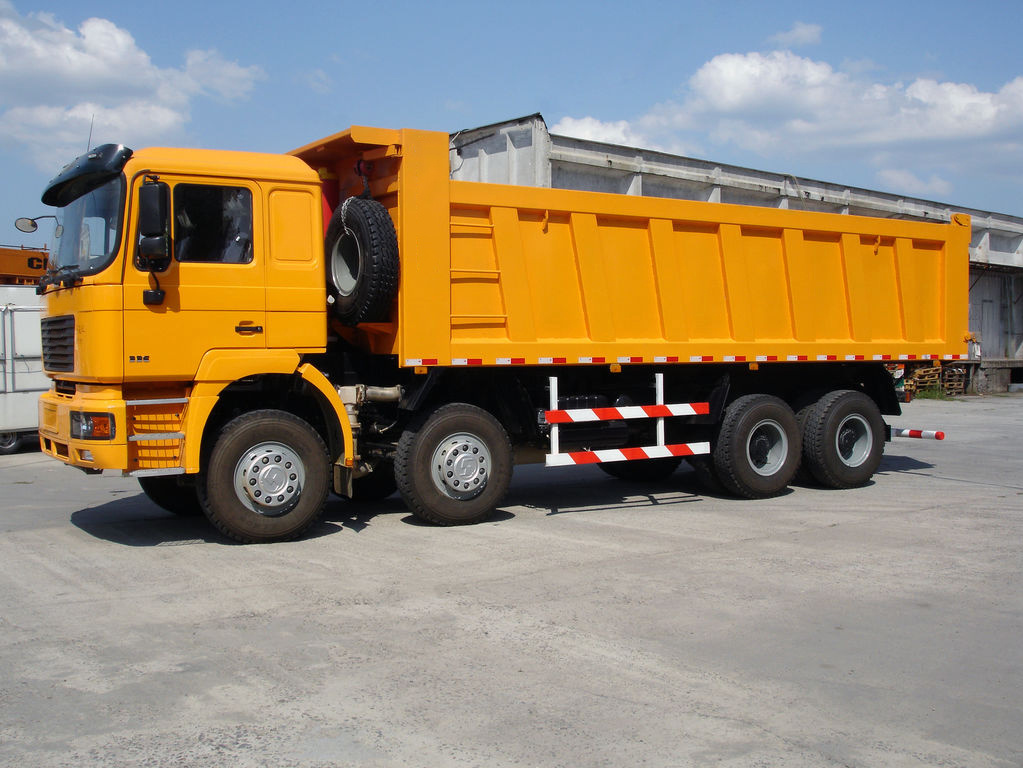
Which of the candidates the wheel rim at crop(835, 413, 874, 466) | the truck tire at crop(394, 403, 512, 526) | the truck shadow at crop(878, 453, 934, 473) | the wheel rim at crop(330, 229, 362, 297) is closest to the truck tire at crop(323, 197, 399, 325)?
the wheel rim at crop(330, 229, 362, 297)

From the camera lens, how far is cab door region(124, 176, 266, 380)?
742cm

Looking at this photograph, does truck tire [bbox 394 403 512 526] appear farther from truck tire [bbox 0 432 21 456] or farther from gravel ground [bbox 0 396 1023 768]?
truck tire [bbox 0 432 21 456]

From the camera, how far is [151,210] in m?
7.17

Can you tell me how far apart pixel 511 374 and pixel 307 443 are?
2185 millimetres

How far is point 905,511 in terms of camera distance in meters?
9.45

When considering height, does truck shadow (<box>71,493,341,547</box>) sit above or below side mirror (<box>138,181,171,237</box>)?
Result: below

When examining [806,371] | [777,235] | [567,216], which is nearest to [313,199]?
[567,216]

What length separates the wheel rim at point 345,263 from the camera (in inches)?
330

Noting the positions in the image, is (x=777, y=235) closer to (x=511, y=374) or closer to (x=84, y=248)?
(x=511, y=374)

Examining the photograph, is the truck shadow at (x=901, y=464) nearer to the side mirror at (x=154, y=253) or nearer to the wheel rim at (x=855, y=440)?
the wheel rim at (x=855, y=440)

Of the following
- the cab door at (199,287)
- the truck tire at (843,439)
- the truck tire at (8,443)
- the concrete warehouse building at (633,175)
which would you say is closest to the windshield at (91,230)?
the cab door at (199,287)

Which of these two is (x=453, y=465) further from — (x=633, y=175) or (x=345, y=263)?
(x=633, y=175)

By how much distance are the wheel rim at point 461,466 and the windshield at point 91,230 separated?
3.09 metres

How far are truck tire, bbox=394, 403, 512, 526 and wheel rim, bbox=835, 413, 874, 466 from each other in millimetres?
4390
